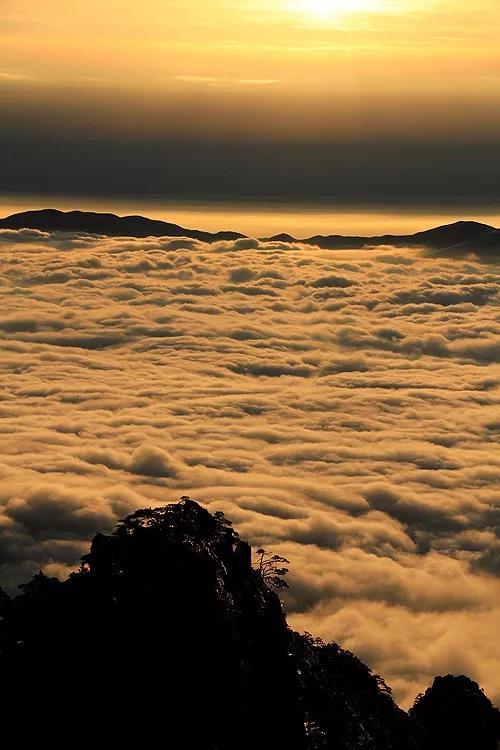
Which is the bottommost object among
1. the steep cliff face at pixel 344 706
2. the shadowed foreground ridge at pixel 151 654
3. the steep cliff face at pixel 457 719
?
the steep cliff face at pixel 457 719

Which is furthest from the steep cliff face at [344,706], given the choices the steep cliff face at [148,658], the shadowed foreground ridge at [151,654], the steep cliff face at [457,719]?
the steep cliff face at [457,719]

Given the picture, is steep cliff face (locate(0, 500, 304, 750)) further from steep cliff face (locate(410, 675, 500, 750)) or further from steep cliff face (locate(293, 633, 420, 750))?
steep cliff face (locate(410, 675, 500, 750))

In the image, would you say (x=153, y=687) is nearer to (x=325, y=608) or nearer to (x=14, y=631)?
(x=14, y=631)

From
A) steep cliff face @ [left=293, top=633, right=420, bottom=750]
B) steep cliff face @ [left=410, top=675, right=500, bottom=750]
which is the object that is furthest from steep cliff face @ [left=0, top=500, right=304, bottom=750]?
steep cliff face @ [left=410, top=675, right=500, bottom=750]

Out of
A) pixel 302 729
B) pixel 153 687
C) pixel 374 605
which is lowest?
pixel 374 605

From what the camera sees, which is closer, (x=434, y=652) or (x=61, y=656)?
(x=61, y=656)

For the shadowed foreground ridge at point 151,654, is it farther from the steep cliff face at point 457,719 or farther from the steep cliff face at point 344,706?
the steep cliff face at point 457,719

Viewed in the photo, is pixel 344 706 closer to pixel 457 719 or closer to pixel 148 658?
pixel 148 658

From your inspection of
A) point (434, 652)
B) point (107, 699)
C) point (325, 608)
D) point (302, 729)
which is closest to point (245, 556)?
point (302, 729)

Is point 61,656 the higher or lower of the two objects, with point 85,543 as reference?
higher
